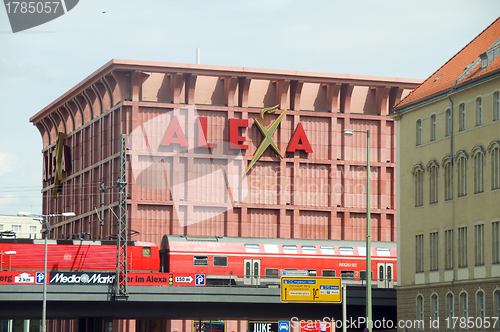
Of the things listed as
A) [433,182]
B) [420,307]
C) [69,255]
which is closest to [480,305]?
[420,307]

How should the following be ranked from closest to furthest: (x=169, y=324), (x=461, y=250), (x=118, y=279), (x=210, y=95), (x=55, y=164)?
1. (x=461, y=250)
2. (x=118, y=279)
3. (x=169, y=324)
4. (x=210, y=95)
5. (x=55, y=164)

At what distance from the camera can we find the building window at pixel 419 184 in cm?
5922

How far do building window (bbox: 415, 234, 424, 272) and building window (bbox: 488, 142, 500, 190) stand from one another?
30.0ft

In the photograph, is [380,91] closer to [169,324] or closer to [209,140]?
[209,140]

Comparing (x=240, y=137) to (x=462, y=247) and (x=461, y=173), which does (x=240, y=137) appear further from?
(x=462, y=247)

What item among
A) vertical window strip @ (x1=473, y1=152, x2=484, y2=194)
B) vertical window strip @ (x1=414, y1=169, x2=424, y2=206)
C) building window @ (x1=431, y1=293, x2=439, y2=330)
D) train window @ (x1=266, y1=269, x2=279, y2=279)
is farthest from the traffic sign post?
train window @ (x1=266, y1=269, x2=279, y2=279)

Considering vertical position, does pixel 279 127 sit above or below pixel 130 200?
above

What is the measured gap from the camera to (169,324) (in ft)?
310

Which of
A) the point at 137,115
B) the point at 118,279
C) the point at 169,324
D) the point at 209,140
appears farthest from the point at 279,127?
the point at 118,279

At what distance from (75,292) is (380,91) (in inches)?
2332

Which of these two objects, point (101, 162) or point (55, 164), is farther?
point (55, 164)

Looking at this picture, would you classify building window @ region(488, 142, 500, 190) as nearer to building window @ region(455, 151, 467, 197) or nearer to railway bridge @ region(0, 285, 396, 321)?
building window @ region(455, 151, 467, 197)

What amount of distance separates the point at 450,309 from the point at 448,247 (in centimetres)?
421

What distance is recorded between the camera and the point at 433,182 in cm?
5781
